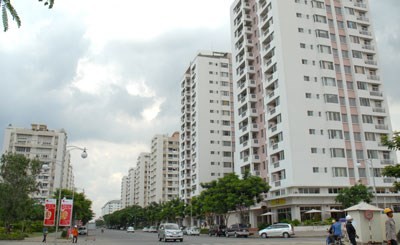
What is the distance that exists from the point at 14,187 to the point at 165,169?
328 feet

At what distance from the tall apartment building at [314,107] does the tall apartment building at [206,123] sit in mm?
26187

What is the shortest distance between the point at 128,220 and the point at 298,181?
11166 centimetres

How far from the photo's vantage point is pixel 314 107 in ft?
192

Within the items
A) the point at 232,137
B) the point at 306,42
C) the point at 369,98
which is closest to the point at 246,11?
the point at 306,42

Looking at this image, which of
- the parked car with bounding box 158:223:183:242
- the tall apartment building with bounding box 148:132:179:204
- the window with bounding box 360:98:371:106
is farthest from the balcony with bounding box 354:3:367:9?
the tall apartment building with bounding box 148:132:179:204

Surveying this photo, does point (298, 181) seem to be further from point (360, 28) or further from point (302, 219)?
point (360, 28)

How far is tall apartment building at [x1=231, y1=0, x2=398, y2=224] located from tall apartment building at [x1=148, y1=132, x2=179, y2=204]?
246 ft

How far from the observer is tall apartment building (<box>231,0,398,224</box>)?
55750 millimetres

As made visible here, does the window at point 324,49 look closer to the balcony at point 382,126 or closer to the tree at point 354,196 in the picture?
the balcony at point 382,126

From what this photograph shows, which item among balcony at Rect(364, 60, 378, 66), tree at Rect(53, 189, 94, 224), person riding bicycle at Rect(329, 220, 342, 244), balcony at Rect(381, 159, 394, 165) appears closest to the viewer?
person riding bicycle at Rect(329, 220, 342, 244)

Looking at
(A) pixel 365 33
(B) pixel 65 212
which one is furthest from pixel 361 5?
(B) pixel 65 212

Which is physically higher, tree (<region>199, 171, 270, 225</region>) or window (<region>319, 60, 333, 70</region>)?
window (<region>319, 60, 333, 70</region>)

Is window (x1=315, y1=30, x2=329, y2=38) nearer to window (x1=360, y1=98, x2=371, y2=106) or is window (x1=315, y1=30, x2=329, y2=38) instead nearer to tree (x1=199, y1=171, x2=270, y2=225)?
window (x1=360, y1=98, x2=371, y2=106)

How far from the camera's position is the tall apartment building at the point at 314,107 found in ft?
183
